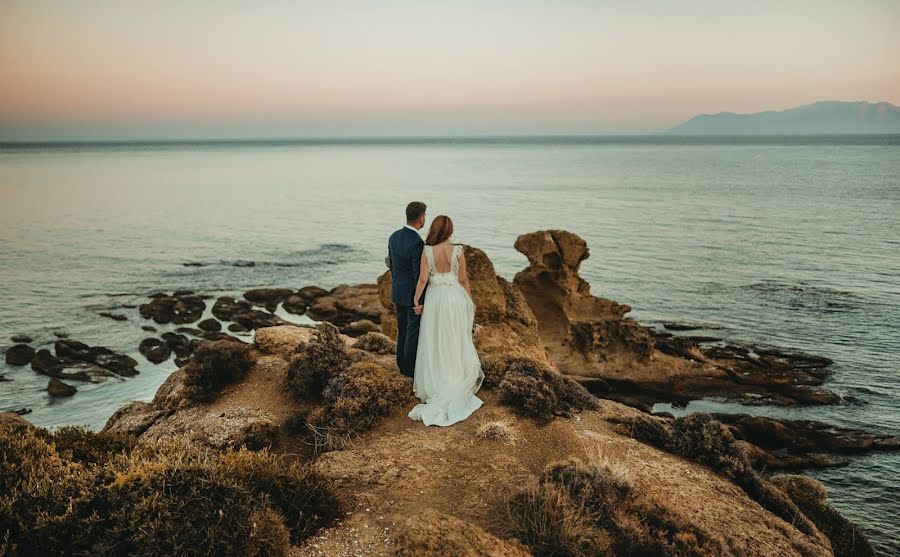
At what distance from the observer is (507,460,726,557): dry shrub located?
6941 mm

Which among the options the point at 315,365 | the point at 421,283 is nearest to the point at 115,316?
the point at 315,365

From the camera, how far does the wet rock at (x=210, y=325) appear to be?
27.6 meters

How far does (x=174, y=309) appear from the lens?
99.6ft

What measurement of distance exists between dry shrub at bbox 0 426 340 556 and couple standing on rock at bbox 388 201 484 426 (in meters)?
Result: 3.28

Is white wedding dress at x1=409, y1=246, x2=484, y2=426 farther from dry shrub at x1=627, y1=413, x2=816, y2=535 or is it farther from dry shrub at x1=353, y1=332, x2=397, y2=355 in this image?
dry shrub at x1=353, y1=332, x2=397, y2=355

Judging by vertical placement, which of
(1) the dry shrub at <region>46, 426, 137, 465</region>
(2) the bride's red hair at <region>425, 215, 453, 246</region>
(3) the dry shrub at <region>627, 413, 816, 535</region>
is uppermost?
(2) the bride's red hair at <region>425, 215, 453, 246</region>

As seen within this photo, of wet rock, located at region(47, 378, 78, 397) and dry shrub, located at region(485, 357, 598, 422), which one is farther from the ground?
dry shrub, located at region(485, 357, 598, 422)

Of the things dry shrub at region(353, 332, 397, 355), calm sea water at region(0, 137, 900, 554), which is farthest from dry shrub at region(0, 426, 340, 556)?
calm sea water at region(0, 137, 900, 554)

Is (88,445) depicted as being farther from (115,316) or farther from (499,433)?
(115,316)

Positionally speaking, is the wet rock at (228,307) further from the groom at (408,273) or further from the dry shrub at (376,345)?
the groom at (408,273)

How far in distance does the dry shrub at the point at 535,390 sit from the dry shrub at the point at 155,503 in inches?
167

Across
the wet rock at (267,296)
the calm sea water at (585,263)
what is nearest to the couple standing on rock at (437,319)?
the calm sea water at (585,263)

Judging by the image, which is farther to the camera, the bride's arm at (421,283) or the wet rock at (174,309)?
the wet rock at (174,309)

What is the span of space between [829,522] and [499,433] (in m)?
6.53
